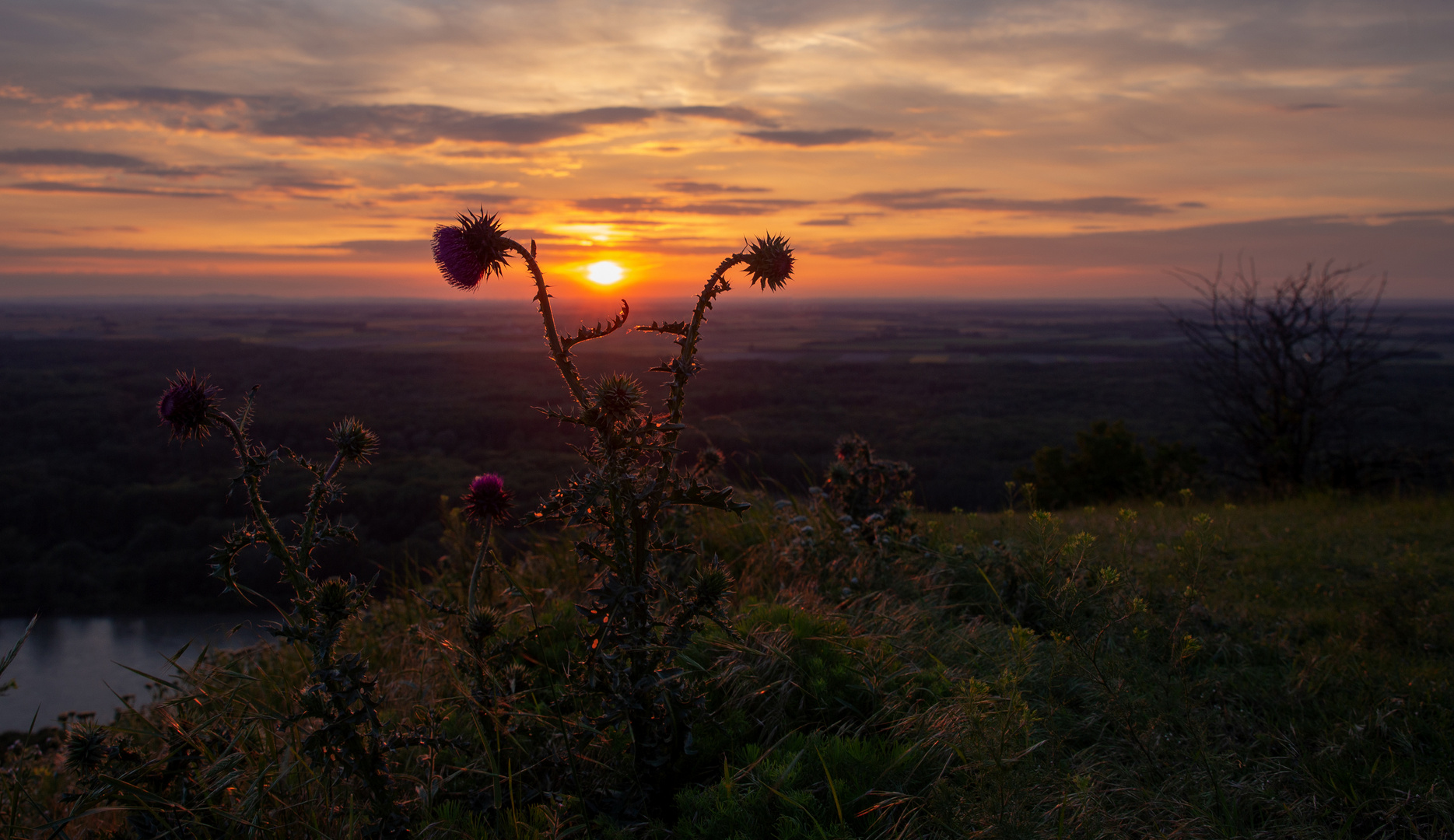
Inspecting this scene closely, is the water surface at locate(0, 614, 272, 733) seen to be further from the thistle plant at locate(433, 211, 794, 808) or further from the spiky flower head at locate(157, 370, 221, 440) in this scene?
the thistle plant at locate(433, 211, 794, 808)

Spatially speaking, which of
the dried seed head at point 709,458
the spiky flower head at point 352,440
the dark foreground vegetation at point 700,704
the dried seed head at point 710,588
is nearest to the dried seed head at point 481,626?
the dark foreground vegetation at point 700,704

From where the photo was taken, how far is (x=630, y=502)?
Result: 231 cm

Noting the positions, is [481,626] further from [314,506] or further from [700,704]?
[700,704]

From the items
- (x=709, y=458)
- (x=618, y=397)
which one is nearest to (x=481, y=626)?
(x=618, y=397)

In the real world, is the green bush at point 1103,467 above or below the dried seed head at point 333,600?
below

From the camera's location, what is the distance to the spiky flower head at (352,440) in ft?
7.89

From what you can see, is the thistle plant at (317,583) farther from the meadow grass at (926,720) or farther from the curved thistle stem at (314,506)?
the meadow grass at (926,720)

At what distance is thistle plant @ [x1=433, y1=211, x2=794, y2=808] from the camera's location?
232 centimetres

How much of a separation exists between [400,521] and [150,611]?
6.74 m

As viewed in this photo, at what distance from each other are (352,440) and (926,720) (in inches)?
86.4

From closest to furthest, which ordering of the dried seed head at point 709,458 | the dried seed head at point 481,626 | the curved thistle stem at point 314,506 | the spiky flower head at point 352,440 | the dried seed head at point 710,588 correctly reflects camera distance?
the curved thistle stem at point 314,506, the spiky flower head at point 352,440, the dried seed head at point 710,588, the dried seed head at point 481,626, the dried seed head at point 709,458

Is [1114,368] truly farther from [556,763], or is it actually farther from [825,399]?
[556,763]

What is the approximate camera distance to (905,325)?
112250mm

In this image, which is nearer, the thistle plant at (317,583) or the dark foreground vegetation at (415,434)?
the thistle plant at (317,583)
